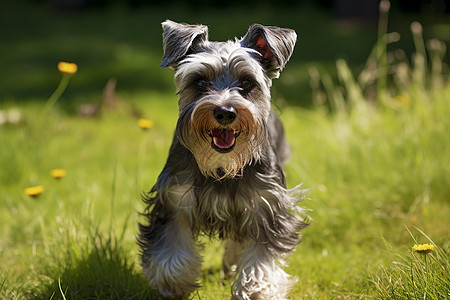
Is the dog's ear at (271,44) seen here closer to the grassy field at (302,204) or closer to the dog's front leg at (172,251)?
the dog's front leg at (172,251)

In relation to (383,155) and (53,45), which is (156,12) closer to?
(53,45)

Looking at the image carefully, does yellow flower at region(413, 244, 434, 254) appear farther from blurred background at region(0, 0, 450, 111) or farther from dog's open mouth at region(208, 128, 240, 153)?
blurred background at region(0, 0, 450, 111)

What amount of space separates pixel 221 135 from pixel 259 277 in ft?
2.84

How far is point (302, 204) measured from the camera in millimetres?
4973

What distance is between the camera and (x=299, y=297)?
3.76m

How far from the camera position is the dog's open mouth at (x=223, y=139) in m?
3.31

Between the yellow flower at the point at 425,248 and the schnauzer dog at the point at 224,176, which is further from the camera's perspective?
the schnauzer dog at the point at 224,176

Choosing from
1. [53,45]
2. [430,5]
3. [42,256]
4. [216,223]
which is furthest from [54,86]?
[430,5]

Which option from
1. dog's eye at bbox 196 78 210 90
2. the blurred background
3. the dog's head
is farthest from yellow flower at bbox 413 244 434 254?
the blurred background

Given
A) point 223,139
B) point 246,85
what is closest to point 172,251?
point 223,139

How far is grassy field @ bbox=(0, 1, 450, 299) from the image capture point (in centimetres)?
379

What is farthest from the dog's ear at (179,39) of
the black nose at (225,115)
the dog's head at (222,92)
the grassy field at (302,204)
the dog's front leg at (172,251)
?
the grassy field at (302,204)

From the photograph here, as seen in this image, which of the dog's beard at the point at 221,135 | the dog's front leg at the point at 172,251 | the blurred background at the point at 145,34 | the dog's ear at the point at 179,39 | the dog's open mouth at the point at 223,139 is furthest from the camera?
the blurred background at the point at 145,34

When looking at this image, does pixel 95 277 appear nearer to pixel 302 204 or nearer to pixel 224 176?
pixel 224 176
